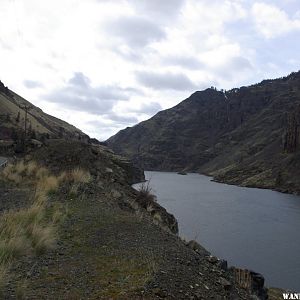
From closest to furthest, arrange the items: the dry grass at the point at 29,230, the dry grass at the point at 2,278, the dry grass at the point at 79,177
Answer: the dry grass at the point at 2,278 < the dry grass at the point at 29,230 < the dry grass at the point at 79,177

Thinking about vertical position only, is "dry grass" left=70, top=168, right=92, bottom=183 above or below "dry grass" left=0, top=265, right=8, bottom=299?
above

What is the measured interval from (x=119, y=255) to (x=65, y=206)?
5910 mm

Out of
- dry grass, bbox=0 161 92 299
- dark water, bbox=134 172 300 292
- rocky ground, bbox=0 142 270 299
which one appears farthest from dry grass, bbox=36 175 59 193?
dark water, bbox=134 172 300 292

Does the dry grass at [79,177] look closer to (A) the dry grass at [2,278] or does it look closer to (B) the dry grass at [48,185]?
(B) the dry grass at [48,185]

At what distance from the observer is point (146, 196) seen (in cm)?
2641

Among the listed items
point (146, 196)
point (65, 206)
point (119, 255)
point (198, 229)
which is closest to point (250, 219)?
point (198, 229)

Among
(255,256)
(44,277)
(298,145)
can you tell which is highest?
(298,145)

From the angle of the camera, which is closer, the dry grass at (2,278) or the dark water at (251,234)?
the dry grass at (2,278)

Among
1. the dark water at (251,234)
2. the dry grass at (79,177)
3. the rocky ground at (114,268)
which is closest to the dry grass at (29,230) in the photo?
the rocky ground at (114,268)

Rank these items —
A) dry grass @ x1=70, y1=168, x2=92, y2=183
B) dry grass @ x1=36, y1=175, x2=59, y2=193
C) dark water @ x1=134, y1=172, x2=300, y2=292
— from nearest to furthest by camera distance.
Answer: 1. dry grass @ x1=36, y1=175, x2=59, y2=193
2. dry grass @ x1=70, y1=168, x2=92, y2=183
3. dark water @ x1=134, y1=172, x2=300, y2=292

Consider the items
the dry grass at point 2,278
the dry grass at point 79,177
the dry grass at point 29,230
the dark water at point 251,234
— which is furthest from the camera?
the dark water at point 251,234

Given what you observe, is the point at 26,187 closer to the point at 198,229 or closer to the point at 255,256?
the point at 255,256

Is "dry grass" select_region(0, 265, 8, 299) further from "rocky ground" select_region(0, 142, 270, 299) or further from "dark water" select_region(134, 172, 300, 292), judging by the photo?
"dark water" select_region(134, 172, 300, 292)

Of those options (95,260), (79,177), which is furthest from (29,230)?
(79,177)
